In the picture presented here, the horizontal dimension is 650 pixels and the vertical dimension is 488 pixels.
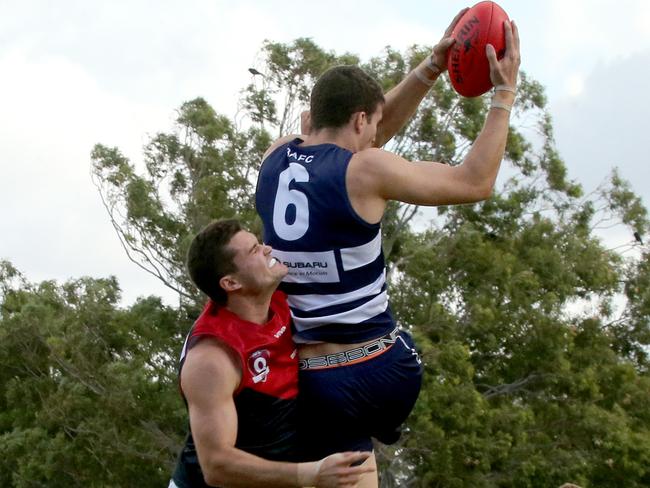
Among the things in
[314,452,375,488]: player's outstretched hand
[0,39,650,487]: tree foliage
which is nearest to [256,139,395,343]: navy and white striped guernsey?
[314,452,375,488]: player's outstretched hand

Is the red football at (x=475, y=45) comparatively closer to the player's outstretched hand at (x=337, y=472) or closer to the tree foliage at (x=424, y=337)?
the player's outstretched hand at (x=337, y=472)

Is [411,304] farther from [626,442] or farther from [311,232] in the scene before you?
[311,232]

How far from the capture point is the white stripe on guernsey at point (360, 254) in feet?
17.5

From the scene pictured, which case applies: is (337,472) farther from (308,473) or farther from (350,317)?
(350,317)

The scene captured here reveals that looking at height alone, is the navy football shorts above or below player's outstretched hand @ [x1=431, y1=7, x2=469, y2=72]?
below

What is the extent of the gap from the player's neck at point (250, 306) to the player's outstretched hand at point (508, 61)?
135cm

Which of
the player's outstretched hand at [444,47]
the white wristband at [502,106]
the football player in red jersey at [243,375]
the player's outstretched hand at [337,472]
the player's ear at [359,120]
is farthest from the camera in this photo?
the player's outstretched hand at [444,47]

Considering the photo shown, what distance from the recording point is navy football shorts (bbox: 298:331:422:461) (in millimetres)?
5449

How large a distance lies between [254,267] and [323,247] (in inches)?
12.1

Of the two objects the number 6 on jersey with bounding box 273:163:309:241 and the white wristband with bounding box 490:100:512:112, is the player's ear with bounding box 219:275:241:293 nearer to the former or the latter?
the number 6 on jersey with bounding box 273:163:309:241

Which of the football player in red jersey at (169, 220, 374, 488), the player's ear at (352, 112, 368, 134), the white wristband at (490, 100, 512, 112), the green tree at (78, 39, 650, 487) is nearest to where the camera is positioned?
the football player in red jersey at (169, 220, 374, 488)

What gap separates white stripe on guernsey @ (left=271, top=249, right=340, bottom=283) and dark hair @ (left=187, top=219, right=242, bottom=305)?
0.24 m

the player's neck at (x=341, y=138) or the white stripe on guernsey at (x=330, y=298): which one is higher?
the player's neck at (x=341, y=138)

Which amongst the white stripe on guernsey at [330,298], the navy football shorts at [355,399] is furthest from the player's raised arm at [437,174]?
the navy football shorts at [355,399]
